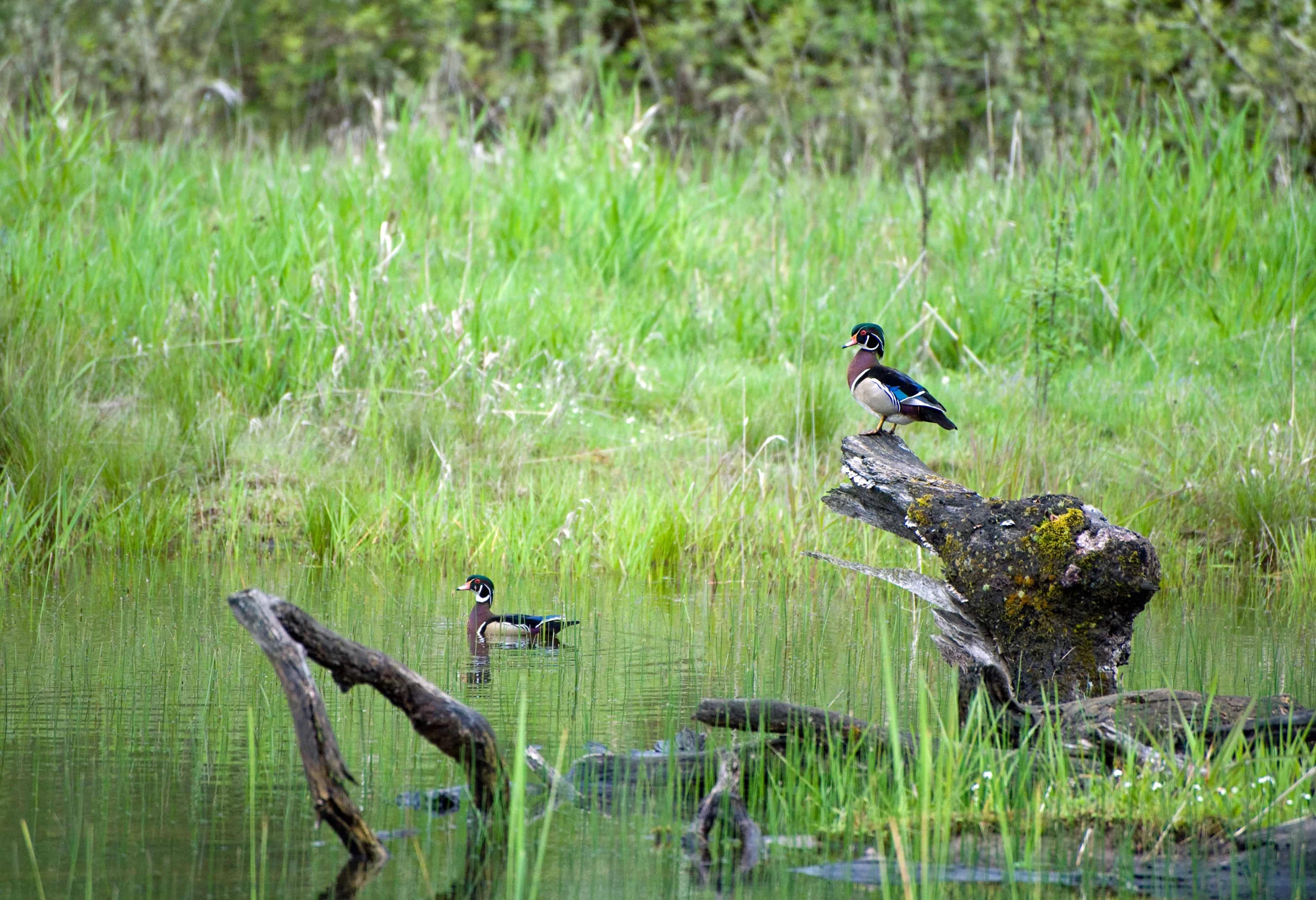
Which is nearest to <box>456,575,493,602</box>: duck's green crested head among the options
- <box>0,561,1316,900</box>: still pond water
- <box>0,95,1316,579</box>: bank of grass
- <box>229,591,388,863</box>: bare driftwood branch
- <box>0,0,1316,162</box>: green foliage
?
<box>0,561,1316,900</box>: still pond water

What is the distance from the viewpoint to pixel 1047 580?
424 centimetres

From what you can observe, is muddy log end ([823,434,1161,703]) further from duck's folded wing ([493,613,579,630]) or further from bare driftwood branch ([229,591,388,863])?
bare driftwood branch ([229,591,388,863])

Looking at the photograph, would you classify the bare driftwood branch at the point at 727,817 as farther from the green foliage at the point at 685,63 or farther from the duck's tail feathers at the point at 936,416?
the green foliage at the point at 685,63

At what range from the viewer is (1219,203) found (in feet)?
34.2

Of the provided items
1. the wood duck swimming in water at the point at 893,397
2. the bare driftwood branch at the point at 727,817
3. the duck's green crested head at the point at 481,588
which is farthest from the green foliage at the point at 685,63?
the bare driftwood branch at the point at 727,817

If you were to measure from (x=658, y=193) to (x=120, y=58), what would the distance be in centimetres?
781

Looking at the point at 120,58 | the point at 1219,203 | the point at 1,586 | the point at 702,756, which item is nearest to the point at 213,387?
the point at 1,586

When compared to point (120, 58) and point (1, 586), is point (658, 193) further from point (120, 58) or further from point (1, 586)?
point (120, 58)

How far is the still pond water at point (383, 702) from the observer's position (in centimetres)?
326

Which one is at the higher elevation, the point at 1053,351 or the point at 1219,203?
the point at 1219,203

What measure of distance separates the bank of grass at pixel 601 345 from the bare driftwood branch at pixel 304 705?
12.4 feet

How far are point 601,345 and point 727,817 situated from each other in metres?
5.82

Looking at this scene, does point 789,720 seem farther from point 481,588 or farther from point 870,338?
point 870,338

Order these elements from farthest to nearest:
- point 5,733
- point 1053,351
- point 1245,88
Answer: point 1245,88 < point 1053,351 < point 5,733
